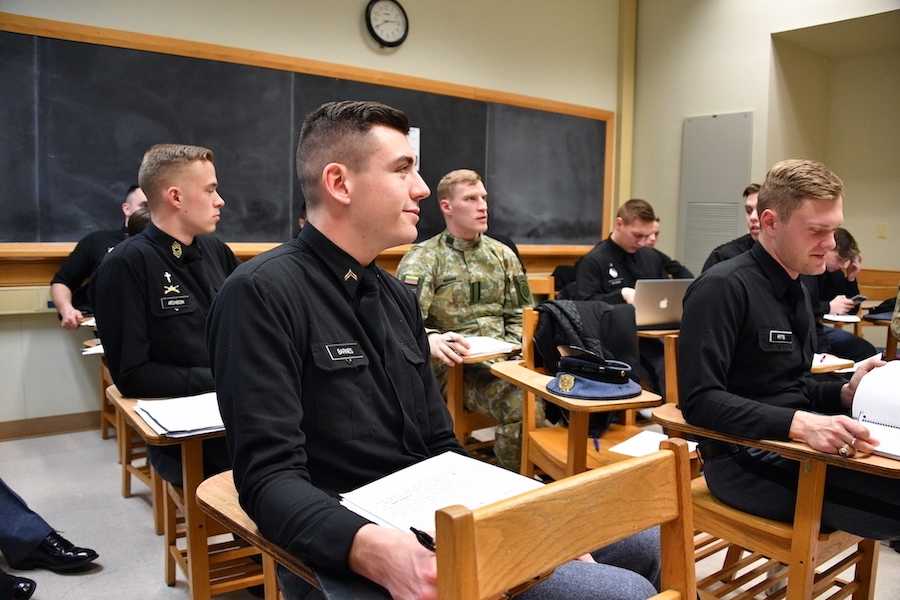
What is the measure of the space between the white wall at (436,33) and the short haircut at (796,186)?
11.1 ft

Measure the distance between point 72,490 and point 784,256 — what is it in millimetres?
2998

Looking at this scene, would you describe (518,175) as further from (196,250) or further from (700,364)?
(700,364)

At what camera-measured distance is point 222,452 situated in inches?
75.6

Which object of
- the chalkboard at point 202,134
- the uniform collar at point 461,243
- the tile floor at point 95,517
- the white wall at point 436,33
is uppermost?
the white wall at point 436,33

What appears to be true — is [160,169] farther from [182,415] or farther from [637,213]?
[637,213]

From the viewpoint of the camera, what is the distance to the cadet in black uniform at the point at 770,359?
5.39ft

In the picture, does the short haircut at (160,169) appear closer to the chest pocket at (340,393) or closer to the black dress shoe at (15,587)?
the black dress shoe at (15,587)

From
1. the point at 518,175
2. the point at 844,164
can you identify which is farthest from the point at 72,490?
the point at 844,164

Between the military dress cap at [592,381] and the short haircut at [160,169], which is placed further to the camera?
the short haircut at [160,169]

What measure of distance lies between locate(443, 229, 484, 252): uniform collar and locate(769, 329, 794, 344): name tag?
1.63 m

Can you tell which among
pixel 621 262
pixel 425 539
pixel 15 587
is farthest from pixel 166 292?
pixel 621 262

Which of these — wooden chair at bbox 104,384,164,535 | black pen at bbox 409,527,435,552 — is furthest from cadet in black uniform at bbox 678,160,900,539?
wooden chair at bbox 104,384,164,535

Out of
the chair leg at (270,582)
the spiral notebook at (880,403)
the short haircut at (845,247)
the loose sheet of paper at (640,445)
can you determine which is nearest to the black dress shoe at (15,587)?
the chair leg at (270,582)

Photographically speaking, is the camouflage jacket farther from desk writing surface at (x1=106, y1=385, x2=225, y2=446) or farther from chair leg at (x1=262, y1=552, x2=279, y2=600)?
chair leg at (x1=262, y1=552, x2=279, y2=600)
